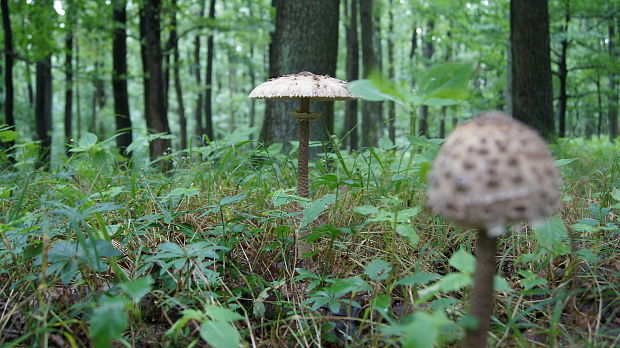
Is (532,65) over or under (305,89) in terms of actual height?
over

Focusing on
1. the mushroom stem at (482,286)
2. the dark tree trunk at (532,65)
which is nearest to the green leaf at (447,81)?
the mushroom stem at (482,286)

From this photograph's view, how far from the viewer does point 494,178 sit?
3.62 feet

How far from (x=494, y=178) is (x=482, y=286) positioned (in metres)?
0.36

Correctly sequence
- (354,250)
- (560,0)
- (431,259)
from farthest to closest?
(560,0) → (354,250) → (431,259)

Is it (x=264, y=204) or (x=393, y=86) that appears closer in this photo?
(x=393, y=86)

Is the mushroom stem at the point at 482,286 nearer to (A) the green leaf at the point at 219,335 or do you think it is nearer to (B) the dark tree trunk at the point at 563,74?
(A) the green leaf at the point at 219,335

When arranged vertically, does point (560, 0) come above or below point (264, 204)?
above

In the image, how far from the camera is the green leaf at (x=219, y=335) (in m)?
1.36

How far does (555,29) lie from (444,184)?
482 inches

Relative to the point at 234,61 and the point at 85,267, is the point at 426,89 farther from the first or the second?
the point at 234,61

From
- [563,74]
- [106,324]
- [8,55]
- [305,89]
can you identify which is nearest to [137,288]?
[106,324]

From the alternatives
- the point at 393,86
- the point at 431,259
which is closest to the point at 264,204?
the point at 431,259

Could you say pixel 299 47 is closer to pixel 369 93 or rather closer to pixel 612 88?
pixel 369 93

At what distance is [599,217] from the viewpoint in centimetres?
228
